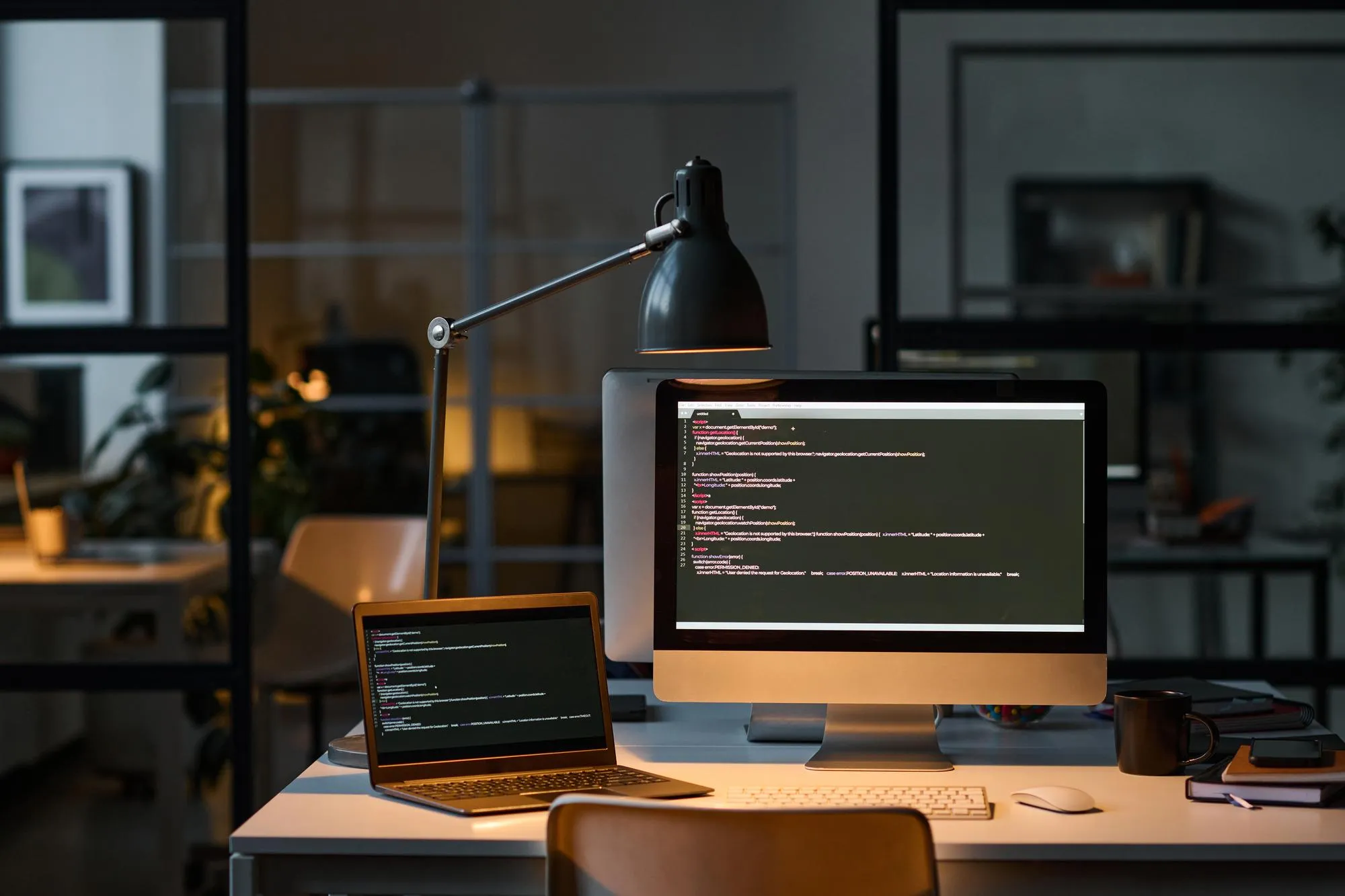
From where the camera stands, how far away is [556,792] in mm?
1428

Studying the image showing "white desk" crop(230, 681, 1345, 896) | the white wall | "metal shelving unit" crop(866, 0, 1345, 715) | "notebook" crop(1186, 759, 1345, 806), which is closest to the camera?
"white desk" crop(230, 681, 1345, 896)

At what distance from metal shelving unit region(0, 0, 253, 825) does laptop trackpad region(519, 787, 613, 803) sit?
3.49 ft

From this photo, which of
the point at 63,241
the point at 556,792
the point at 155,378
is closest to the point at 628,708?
the point at 556,792

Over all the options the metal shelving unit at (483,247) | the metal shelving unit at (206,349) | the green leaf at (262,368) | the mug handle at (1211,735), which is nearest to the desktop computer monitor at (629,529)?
the mug handle at (1211,735)

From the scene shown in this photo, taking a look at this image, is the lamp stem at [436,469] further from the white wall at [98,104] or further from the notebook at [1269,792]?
the white wall at [98,104]

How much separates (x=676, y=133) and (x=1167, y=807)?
3820 mm

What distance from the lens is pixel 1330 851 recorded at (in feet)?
4.16

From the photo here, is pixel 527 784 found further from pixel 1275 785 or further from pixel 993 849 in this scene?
pixel 1275 785

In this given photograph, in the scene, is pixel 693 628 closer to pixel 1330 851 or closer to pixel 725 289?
pixel 725 289

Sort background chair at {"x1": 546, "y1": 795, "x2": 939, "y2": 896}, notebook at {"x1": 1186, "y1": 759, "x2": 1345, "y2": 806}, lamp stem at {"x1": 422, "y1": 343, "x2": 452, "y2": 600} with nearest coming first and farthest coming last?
background chair at {"x1": 546, "y1": 795, "x2": 939, "y2": 896} → notebook at {"x1": 1186, "y1": 759, "x2": 1345, "y2": 806} → lamp stem at {"x1": 422, "y1": 343, "x2": 452, "y2": 600}

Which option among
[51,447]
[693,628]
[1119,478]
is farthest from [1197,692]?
[51,447]

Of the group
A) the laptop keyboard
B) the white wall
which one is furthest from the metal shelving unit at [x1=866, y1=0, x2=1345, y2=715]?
the white wall

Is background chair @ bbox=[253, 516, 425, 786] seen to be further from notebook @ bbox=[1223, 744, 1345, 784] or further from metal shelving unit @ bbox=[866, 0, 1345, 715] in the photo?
notebook @ bbox=[1223, 744, 1345, 784]

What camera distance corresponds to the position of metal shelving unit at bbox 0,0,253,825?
2309mm
